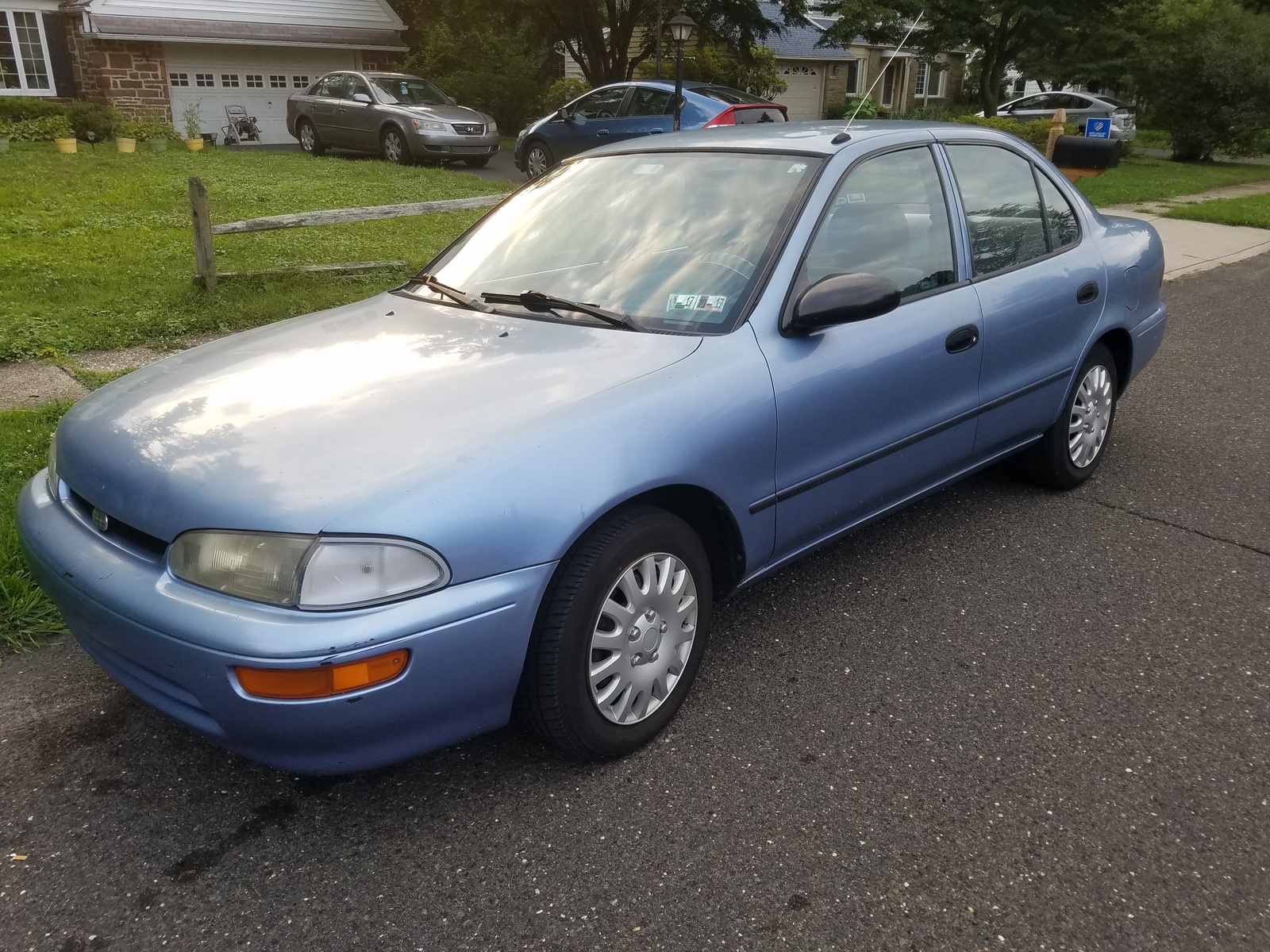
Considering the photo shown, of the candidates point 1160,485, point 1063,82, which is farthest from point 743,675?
point 1063,82

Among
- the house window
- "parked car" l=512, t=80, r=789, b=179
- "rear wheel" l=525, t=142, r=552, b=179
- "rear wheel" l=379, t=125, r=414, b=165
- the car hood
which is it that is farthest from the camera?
the house window

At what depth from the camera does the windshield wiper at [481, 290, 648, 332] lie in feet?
10.1

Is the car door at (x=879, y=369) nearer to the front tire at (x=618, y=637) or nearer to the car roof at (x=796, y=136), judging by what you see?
the car roof at (x=796, y=136)

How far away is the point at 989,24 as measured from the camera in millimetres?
26219

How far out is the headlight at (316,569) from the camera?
2.22 metres

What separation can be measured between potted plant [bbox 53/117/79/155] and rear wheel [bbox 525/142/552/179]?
8.06m

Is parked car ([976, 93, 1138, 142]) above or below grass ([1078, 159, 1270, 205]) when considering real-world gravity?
above

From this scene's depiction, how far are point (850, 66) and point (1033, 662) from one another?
3936 centimetres

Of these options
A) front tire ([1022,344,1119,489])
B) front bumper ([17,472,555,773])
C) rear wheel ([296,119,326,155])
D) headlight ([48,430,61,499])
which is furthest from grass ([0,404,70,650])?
rear wheel ([296,119,326,155])

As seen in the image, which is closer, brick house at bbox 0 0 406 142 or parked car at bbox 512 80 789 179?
parked car at bbox 512 80 789 179

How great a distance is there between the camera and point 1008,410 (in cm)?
397

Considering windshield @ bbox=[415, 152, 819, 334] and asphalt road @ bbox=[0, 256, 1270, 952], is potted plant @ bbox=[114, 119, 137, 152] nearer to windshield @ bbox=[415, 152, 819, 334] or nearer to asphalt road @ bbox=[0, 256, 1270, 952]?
windshield @ bbox=[415, 152, 819, 334]

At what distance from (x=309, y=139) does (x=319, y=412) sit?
18.4 metres

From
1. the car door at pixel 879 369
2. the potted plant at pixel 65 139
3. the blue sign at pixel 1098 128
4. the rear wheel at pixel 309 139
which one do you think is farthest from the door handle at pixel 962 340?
the potted plant at pixel 65 139
